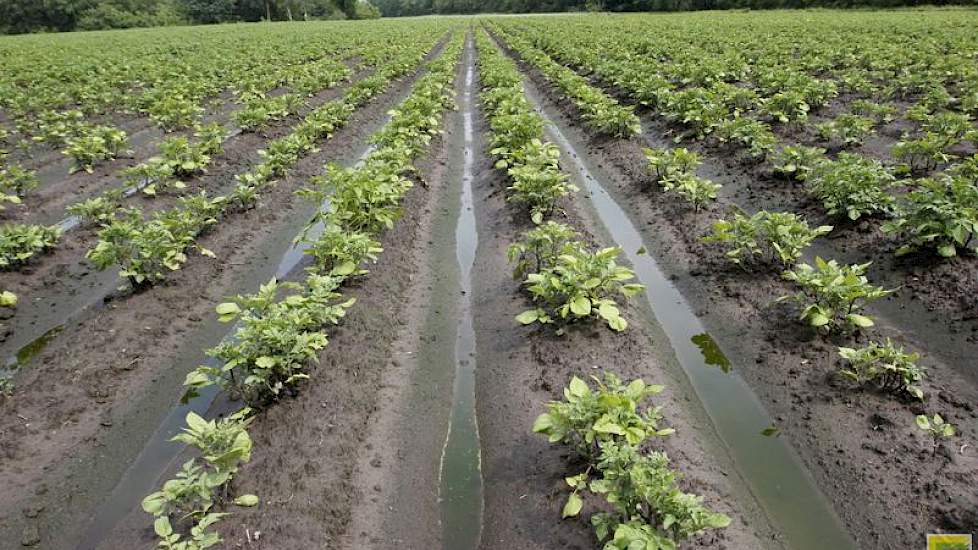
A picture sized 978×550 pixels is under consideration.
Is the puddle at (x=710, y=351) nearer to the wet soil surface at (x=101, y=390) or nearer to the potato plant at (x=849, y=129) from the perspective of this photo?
the wet soil surface at (x=101, y=390)

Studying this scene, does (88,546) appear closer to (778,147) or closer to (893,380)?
(893,380)

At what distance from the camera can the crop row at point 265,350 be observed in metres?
3.89

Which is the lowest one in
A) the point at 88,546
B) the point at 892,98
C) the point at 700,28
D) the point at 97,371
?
the point at 88,546

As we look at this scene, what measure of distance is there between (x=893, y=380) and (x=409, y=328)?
507 centimetres

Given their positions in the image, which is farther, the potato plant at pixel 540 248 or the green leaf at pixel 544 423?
the potato plant at pixel 540 248

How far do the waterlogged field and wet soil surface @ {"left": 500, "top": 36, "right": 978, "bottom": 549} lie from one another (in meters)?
0.03

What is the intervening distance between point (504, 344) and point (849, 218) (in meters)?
5.76

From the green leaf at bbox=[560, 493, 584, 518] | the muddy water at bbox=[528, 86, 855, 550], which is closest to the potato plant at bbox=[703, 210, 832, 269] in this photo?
the muddy water at bbox=[528, 86, 855, 550]

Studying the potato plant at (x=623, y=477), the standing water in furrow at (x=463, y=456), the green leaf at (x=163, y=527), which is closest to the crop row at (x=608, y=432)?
the potato plant at (x=623, y=477)

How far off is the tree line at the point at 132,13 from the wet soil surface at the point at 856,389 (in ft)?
301

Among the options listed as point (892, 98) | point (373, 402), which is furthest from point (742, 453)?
point (892, 98)

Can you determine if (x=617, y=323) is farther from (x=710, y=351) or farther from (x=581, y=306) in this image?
(x=710, y=351)

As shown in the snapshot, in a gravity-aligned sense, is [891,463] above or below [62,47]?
below

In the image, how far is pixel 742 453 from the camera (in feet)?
16.1
